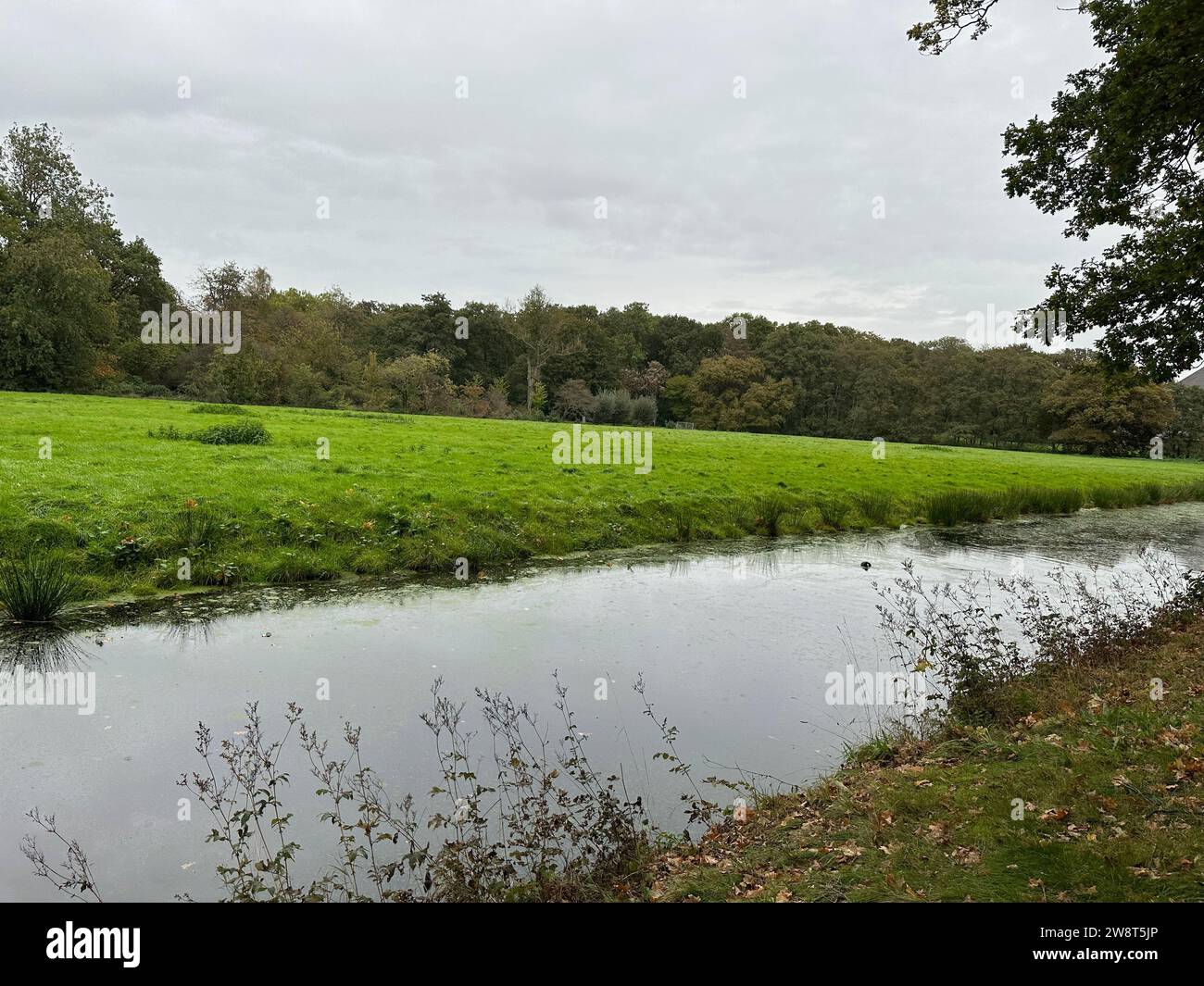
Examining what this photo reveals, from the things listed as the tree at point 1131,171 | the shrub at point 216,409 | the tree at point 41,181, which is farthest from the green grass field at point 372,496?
the tree at point 41,181

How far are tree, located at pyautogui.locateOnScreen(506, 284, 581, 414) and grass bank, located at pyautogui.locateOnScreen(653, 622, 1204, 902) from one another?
6255 cm

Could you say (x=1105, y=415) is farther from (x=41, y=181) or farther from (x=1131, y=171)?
(x=41, y=181)

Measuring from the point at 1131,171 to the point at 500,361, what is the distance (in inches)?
2703

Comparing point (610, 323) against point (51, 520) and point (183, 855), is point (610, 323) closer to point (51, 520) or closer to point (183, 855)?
point (51, 520)

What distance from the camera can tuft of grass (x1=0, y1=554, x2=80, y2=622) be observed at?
967 centimetres

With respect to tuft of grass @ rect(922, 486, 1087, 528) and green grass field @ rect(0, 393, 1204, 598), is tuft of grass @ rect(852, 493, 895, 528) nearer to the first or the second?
green grass field @ rect(0, 393, 1204, 598)

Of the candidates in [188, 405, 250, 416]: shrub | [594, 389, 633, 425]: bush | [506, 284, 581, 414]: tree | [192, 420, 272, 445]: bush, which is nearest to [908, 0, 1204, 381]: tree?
[192, 420, 272, 445]: bush

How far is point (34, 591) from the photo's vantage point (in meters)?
9.73

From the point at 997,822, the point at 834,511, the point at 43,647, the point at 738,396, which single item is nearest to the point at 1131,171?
the point at 997,822

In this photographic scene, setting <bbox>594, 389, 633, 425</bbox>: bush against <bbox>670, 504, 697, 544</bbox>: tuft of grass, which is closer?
<bbox>670, 504, 697, 544</bbox>: tuft of grass

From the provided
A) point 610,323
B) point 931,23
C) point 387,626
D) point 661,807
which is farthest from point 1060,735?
point 610,323

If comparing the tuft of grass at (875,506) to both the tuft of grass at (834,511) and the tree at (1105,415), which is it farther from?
the tree at (1105,415)

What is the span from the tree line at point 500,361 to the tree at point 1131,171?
34595 millimetres

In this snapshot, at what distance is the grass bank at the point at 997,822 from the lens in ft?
13.7
